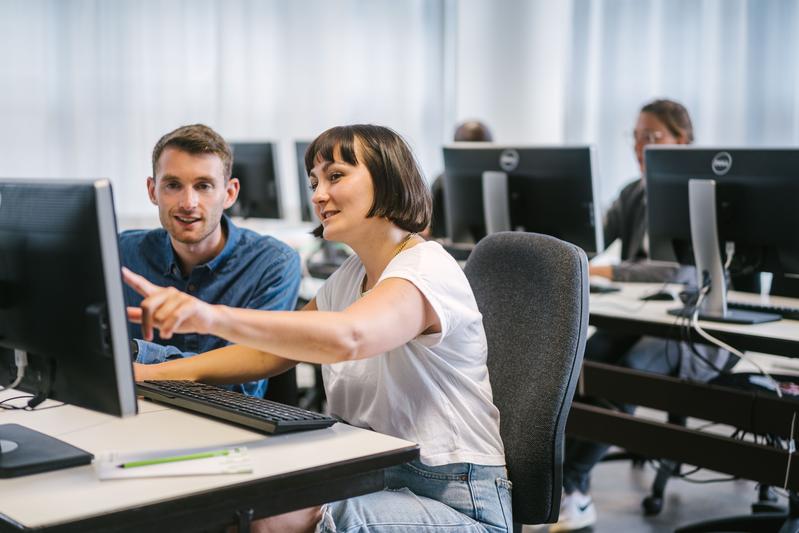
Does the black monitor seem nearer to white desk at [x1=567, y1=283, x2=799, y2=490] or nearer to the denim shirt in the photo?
the denim shirt

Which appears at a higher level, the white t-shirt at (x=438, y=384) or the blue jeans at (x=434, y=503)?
the white t-shirt at (x=438, y=384)

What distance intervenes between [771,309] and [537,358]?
1.21 m

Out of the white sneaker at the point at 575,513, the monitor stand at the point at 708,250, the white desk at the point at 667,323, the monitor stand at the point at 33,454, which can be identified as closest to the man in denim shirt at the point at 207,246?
the monitor stand at the point at 33,454

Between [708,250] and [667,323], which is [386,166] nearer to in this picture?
[667,323]

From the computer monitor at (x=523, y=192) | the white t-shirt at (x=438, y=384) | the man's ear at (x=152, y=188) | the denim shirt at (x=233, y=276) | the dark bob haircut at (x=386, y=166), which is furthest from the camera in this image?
the computer monitor at (x=523, y=192)

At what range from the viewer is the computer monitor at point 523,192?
3.06 metres

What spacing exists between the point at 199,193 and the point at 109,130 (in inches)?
113

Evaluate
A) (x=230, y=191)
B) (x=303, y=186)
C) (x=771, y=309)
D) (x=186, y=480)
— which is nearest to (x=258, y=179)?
(x=303, y=186)

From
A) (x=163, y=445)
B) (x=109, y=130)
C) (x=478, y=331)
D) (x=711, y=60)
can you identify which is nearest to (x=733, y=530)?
(x=478, y=331)

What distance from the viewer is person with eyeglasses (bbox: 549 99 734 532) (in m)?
2.87

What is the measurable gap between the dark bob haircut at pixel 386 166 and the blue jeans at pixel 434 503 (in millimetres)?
427

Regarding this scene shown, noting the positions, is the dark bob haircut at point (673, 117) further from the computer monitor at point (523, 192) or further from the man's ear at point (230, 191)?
Result: the man's ear at point (230, 191)

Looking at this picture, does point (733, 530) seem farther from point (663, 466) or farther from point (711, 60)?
point (711, 60)

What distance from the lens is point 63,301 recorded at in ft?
4.01
